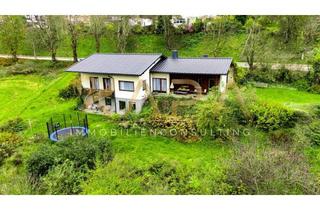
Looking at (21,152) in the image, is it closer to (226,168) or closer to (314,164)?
(226,168)

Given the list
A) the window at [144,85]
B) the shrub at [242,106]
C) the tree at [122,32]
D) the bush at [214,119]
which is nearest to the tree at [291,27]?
the tree at [122,32]

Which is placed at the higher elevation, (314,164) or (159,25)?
(159,25)

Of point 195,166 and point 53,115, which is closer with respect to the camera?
point 195,166

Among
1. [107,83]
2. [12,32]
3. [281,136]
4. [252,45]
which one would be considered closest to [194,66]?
[107,83]

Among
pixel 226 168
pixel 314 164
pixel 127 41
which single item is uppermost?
pixel 127 41

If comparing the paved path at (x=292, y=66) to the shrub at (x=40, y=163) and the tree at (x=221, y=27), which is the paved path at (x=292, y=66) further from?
the shrub at (x=40, y=163)

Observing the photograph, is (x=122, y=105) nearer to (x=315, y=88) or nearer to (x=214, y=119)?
(x=214, y=119)
